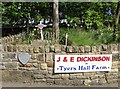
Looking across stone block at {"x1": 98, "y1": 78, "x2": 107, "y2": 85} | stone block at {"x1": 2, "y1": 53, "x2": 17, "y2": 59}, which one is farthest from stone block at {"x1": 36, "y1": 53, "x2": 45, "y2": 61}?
stone block at {"x1": 98, "y1": 78, "x2": 107, "y2": 85}

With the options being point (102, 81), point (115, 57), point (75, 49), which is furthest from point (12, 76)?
point (115, 57)

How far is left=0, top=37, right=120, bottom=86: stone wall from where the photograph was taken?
901 centimetres

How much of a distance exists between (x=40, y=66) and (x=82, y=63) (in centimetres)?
123

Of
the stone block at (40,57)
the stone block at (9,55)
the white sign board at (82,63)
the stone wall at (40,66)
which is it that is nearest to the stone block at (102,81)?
the stone wall at (40,66)

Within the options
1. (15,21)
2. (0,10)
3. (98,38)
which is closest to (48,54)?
(98,38)

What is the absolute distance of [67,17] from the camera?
18.5 metres

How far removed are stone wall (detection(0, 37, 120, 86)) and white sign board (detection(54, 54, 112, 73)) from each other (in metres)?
0.12

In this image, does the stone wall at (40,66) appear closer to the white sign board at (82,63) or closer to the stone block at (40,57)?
the stone block at (40,57)

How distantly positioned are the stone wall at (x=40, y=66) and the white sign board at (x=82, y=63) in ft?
0.39

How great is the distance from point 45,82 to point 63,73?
0.59 metres

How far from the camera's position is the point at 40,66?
903 centimetres

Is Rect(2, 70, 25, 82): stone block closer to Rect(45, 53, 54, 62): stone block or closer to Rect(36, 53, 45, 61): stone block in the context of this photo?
Rect(36, 53, 45, 61): stone block

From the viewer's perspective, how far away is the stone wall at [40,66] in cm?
901

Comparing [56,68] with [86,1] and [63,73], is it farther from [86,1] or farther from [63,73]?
[86,1]
